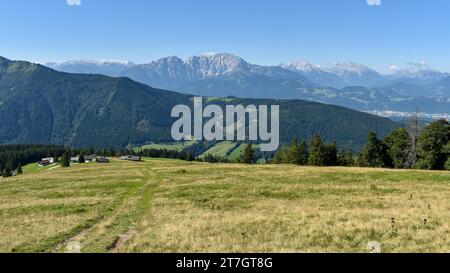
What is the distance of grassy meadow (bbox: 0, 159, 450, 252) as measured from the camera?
20.4 m

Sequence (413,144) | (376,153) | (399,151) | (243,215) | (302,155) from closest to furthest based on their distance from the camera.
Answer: (243,215)
(413,144)
(399,151)
(376,153)
(302,155)

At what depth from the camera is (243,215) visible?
29531 mm

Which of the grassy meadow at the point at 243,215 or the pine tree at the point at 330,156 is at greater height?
the grassy meadow at the point at 243,215

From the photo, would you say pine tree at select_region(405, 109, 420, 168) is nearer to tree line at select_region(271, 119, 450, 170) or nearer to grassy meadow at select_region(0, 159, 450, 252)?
tree line at select_region(271, 119, 450, 170)

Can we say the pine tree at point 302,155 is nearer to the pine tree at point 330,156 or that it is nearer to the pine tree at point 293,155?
the pine tree at point 293,155

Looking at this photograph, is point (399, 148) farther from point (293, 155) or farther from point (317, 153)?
point (293, 155)

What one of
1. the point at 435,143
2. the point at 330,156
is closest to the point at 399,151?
the point at 435,143

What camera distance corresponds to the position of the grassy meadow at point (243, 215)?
2036 centimetres

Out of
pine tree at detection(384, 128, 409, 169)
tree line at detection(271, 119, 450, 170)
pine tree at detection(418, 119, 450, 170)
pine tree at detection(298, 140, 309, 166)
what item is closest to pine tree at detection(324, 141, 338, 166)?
tree line at detection(271, 119, 450, 170)

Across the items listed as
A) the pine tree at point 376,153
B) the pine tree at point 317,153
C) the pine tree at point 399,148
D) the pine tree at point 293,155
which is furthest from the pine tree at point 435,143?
the pine tree at point 293,155

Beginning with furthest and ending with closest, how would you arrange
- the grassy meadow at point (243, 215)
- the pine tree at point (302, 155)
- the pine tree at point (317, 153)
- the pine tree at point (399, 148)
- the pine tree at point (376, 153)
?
the pine tree at point (302, 155) < the pine tree at point (317, 153) < the pine tree at point (376, 153) < the pine tree at point (399, 148) < the grassy meadow at point (243, 215)

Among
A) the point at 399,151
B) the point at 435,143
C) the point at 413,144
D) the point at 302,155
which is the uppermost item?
the point at 435,143

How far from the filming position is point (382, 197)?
3644cm
